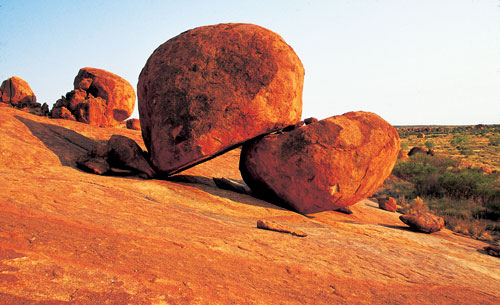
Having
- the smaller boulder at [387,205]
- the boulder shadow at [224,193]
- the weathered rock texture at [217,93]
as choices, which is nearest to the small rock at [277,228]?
the boulder shadow at [224,193]

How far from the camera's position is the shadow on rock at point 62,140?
7.85 metres

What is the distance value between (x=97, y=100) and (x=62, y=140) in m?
5.16

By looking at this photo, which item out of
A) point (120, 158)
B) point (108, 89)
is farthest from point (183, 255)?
point (108, 89)

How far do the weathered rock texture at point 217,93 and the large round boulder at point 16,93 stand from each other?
11891 millimetres

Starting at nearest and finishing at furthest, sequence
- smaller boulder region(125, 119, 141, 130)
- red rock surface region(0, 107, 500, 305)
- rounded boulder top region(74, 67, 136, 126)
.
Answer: red rock surface region(0, 107, 500, 305)
rounded boulder top region(74, 67, 136, 126)
smaller boulder region(125, 119, 141, 130)

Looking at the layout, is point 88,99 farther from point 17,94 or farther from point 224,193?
point 224,193

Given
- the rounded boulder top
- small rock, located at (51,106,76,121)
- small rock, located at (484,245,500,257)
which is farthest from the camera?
the rounded boulder top

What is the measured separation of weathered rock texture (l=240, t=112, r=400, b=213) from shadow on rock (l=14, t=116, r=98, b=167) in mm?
4208

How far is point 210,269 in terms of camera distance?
10.3 feet

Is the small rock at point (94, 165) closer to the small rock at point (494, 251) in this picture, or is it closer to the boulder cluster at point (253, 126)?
the boulder cluster at point (253, 126)

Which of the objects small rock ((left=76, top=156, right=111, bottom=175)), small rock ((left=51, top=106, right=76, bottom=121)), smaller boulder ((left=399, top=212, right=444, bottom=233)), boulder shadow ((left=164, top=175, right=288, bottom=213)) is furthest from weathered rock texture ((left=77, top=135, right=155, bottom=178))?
smaller boulder ((left=399, top=212, right=444, bottom=233))

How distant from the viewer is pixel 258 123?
23.3 ft

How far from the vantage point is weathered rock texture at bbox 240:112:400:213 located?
709 centimetres

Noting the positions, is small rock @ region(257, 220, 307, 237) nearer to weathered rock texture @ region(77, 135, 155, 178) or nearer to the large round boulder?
weathered rock texture @ region(77, 135, 155, 178)
